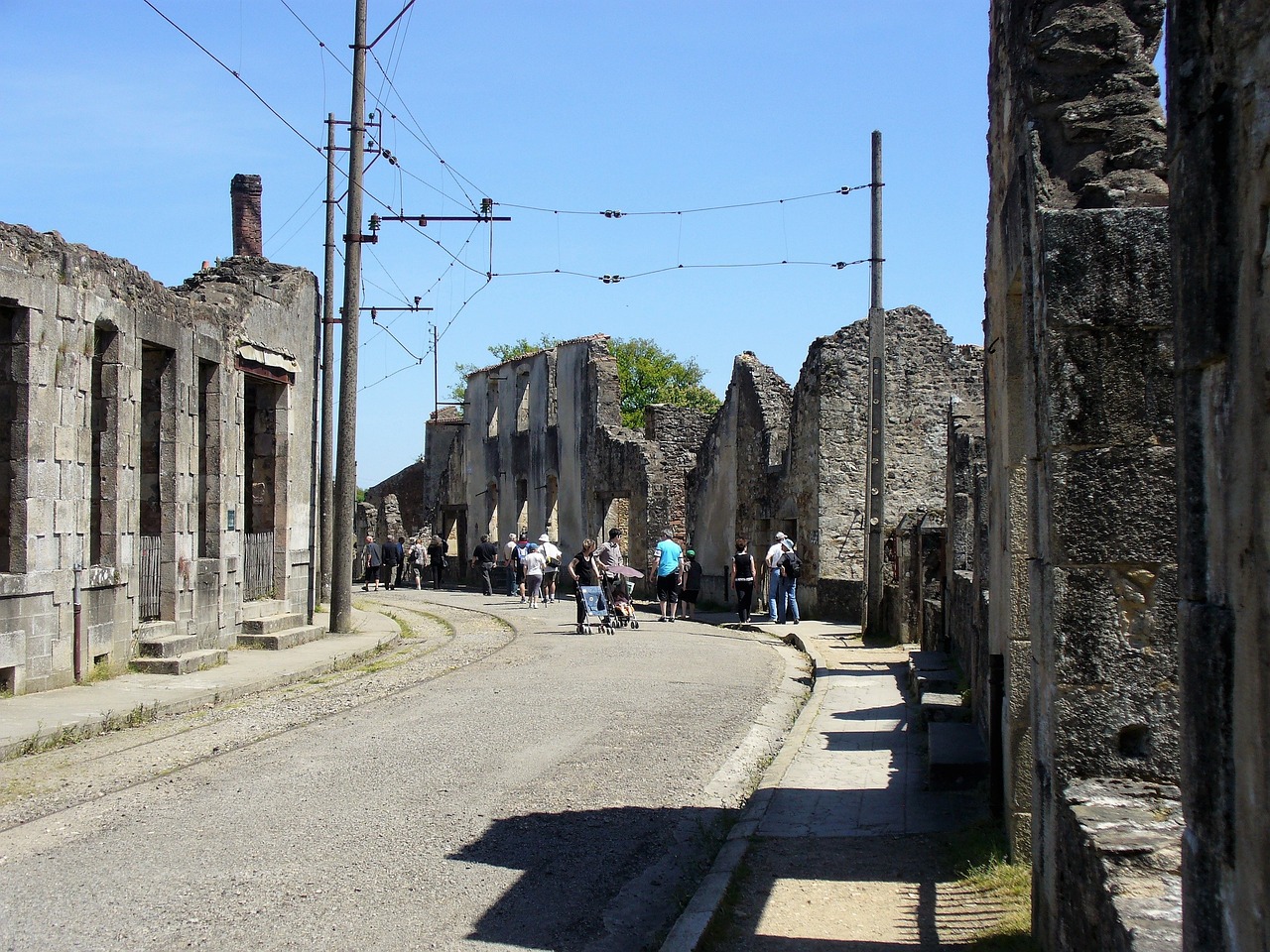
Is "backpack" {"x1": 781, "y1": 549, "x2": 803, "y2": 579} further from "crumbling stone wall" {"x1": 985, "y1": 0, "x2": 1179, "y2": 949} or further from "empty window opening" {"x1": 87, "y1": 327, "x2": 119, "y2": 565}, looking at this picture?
"crumbling stone wall" {"x1": 985, "y1": 0, "x2": 1179, "y2": 949}

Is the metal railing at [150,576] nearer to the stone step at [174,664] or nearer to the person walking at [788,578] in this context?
the stone step at [174,664]

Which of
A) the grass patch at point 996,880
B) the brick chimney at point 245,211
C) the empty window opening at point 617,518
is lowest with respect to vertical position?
the grass patch at point 996,880

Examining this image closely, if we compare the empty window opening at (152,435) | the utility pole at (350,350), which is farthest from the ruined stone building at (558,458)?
the empty window opening at (152,435)

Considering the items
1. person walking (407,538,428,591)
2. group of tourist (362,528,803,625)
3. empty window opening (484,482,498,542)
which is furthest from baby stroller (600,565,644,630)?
empty window opening (484,482,498,542)

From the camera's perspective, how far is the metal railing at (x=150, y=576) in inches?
591

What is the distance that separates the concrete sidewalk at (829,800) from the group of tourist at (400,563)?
2768 cm

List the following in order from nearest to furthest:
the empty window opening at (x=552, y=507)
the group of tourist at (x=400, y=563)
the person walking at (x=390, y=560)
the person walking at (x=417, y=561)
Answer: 1. the empty window opening at (x=552, y=507)
2. the person walking at (x=390, y=560)
3. the group of tourist at (x=400, y=563)
4. the person walking at (x=417, y=561)

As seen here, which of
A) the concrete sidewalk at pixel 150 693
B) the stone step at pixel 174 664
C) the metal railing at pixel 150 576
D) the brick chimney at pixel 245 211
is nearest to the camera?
the concrete sidewalk at pixel 150 693

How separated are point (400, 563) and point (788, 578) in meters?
19.6

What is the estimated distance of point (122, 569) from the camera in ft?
46.3

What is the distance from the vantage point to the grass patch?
4848 millimetres

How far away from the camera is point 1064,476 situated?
4.48 metres

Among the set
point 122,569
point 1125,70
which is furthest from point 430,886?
point 122,569

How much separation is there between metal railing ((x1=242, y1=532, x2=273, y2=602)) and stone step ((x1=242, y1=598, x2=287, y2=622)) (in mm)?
144
